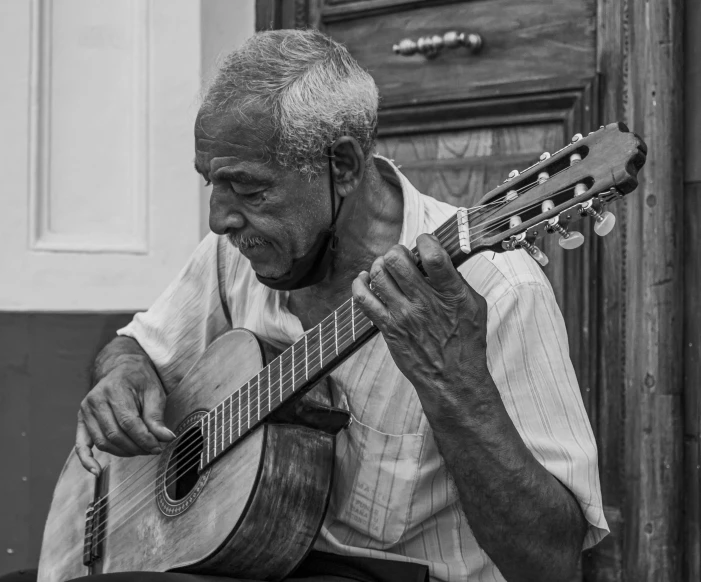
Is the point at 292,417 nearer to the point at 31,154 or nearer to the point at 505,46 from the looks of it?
the point at 505,46

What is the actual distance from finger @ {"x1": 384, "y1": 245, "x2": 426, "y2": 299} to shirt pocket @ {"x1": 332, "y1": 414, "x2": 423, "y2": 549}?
1.20 feet

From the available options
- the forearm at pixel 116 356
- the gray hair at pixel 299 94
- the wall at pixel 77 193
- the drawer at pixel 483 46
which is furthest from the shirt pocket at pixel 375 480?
the wall at pixel 77 193

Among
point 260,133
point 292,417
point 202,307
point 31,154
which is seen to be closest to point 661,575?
point 292,417

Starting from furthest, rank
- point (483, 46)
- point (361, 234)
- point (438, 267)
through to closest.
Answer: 1. point (483, 46)
2. point (361, 234)
3. point (438, 267)

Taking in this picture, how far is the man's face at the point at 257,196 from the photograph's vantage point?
1690 millimetres

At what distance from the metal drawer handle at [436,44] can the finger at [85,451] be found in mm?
1231

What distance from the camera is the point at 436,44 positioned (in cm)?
251

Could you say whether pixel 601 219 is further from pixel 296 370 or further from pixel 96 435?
pixel 96 435

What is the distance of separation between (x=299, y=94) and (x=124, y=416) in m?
0.70

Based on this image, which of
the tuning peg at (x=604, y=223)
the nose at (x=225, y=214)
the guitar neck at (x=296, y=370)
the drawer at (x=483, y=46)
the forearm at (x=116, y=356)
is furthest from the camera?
the drawer at (x=483, y=46)

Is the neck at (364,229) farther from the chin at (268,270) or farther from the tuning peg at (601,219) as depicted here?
the tuning peg at (601,219)

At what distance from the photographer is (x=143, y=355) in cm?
216

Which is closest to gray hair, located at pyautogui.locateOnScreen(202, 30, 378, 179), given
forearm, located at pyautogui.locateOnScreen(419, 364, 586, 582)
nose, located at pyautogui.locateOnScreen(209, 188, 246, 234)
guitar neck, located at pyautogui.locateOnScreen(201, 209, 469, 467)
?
nose, located at pyautogui.locateOnScreen(209, 188, 246, 234)

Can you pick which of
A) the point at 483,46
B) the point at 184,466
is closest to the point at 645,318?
the point at 483,46
